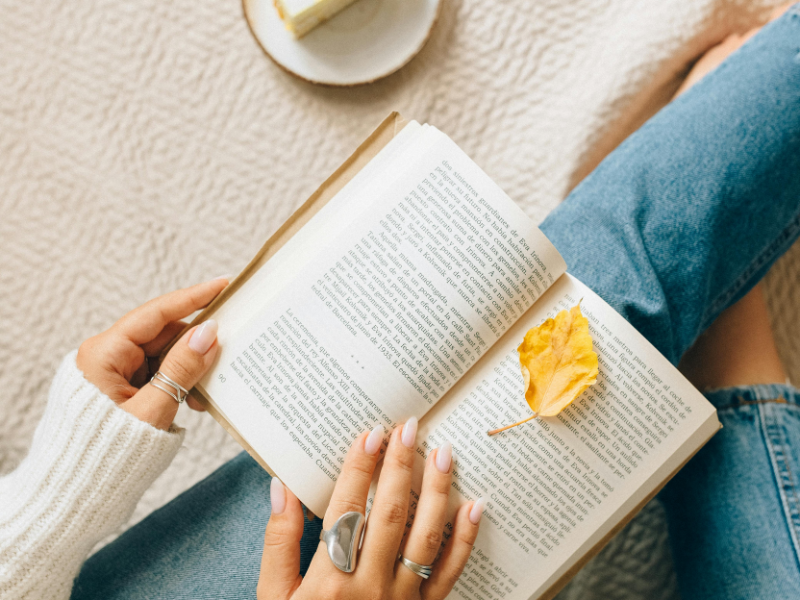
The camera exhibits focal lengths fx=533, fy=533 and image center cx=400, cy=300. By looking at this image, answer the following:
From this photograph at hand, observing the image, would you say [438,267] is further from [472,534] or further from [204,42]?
[204,42]

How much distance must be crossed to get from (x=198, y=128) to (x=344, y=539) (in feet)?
1.73

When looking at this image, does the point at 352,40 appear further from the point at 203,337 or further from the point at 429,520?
the point at 429,520

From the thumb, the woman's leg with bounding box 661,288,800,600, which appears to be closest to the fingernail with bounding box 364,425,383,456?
the thumb

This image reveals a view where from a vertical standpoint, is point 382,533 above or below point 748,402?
above

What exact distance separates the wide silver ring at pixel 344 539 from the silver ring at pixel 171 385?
0.53ft

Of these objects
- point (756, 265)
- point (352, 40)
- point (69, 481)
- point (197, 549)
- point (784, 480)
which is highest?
point (352, 40)

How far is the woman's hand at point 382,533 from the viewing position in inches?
16.3

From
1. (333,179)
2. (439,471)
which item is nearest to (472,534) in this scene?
(439,471)

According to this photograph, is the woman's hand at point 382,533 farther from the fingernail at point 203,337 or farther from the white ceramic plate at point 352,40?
the white ceramic plate at point 352,40

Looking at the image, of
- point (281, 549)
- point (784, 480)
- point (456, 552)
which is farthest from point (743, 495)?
point (281, 549)

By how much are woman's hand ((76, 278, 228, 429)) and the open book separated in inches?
0.7

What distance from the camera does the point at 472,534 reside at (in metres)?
0.43

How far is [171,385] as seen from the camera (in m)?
0.43

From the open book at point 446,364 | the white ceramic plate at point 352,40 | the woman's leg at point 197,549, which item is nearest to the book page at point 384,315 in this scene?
the open book at point 446,364
